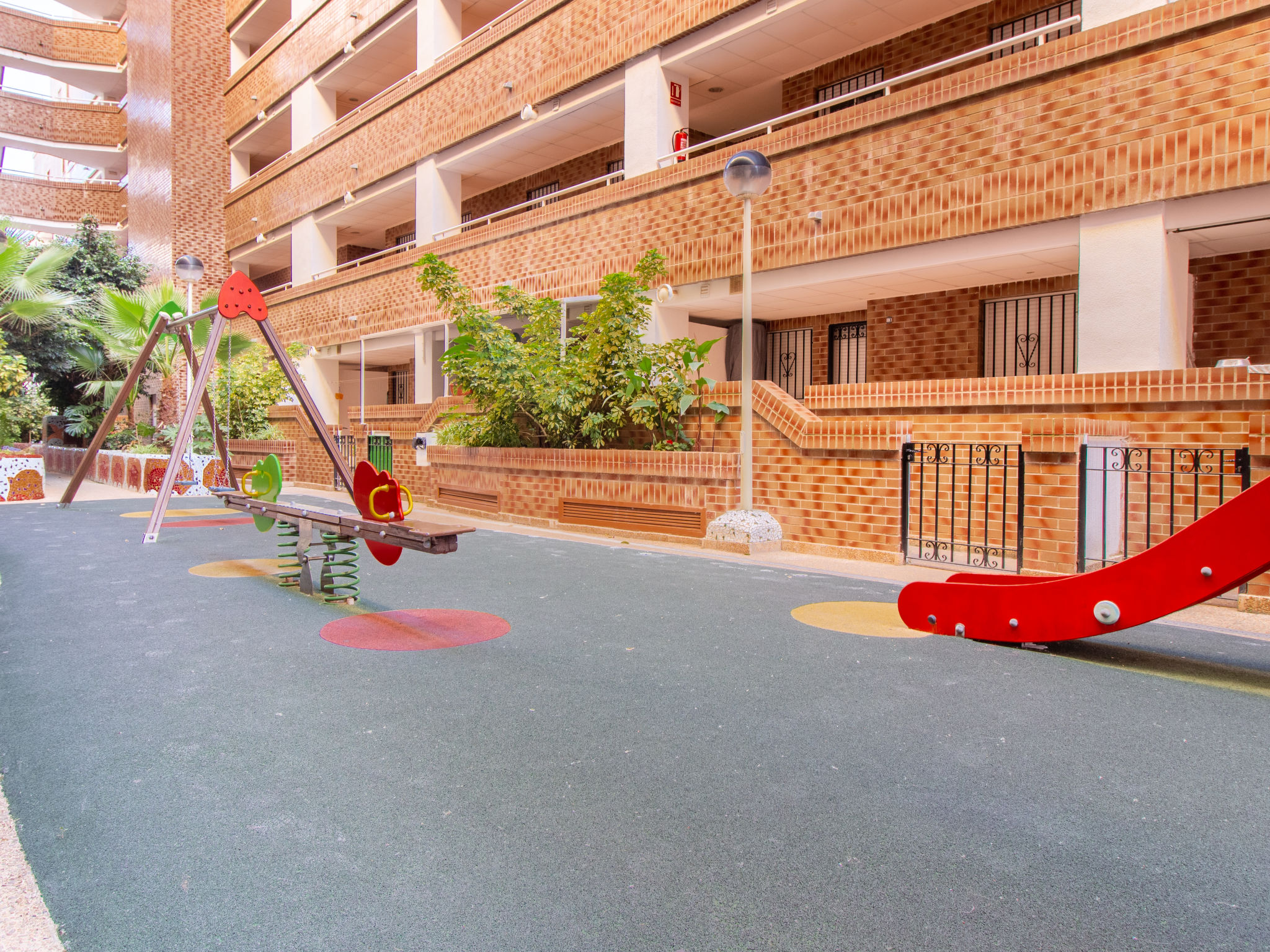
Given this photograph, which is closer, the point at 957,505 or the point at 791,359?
the point at 957,505

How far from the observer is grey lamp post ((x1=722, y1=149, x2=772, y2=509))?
30.7ft

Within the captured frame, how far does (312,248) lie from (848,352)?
1872 cm

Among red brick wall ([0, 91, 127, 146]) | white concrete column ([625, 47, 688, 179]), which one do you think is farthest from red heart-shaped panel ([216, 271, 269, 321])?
red brick wall ([0, 91, 127, 146])

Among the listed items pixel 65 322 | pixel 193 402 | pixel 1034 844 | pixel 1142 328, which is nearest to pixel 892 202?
pixel 1142 328

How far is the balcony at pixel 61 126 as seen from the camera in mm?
39906

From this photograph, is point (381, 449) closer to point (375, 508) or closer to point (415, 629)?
point (375, 508)

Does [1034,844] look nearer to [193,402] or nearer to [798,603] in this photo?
[798,603]

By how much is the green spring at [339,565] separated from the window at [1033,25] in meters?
11.8

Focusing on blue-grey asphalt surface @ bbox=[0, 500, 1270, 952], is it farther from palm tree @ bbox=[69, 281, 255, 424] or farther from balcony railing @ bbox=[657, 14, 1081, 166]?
palm tree @ bbox=[69, 281, 255, 424]

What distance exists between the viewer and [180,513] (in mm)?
14383

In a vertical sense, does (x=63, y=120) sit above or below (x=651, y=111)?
above

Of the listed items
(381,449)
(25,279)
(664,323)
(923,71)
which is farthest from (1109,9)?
(25,279)

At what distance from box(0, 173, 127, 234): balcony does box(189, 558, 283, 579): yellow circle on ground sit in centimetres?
4015

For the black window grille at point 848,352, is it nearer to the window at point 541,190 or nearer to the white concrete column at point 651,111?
the white concrete column at point 651,111
